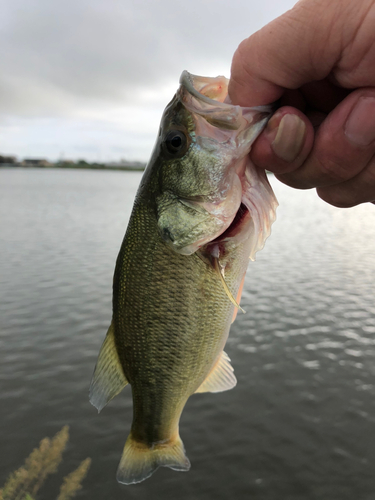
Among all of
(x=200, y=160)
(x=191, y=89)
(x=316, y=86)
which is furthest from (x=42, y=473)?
(x=316, y=86)

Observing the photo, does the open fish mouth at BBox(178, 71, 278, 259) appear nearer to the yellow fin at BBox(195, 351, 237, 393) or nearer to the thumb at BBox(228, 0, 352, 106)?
the thumb at BBox(228, 0, 352, 106)

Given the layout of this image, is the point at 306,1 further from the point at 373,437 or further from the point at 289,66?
the point at 373,437

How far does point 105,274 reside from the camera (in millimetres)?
11539

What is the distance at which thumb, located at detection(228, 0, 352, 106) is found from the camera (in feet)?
4.86

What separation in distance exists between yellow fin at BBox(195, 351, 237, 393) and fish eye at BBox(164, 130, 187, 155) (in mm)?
1350

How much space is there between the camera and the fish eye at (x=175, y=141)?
6.08 feet

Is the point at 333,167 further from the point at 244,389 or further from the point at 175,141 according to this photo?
the point at 244,389

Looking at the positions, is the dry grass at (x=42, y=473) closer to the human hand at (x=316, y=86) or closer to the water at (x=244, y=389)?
the water at (x=244, y=389)

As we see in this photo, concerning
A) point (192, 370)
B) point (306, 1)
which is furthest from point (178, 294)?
point (306, 1)

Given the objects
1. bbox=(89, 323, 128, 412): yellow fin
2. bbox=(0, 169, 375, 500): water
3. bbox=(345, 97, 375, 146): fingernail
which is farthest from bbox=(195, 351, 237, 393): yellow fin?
bbox=(0, 169, 375, 500): water

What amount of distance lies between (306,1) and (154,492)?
5498 mm

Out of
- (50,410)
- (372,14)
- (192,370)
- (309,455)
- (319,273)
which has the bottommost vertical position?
(50,410)

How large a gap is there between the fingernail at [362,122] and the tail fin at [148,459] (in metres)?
2.18

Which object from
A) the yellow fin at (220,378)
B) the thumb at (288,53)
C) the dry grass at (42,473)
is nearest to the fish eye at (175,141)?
the thumb at (288,53)
